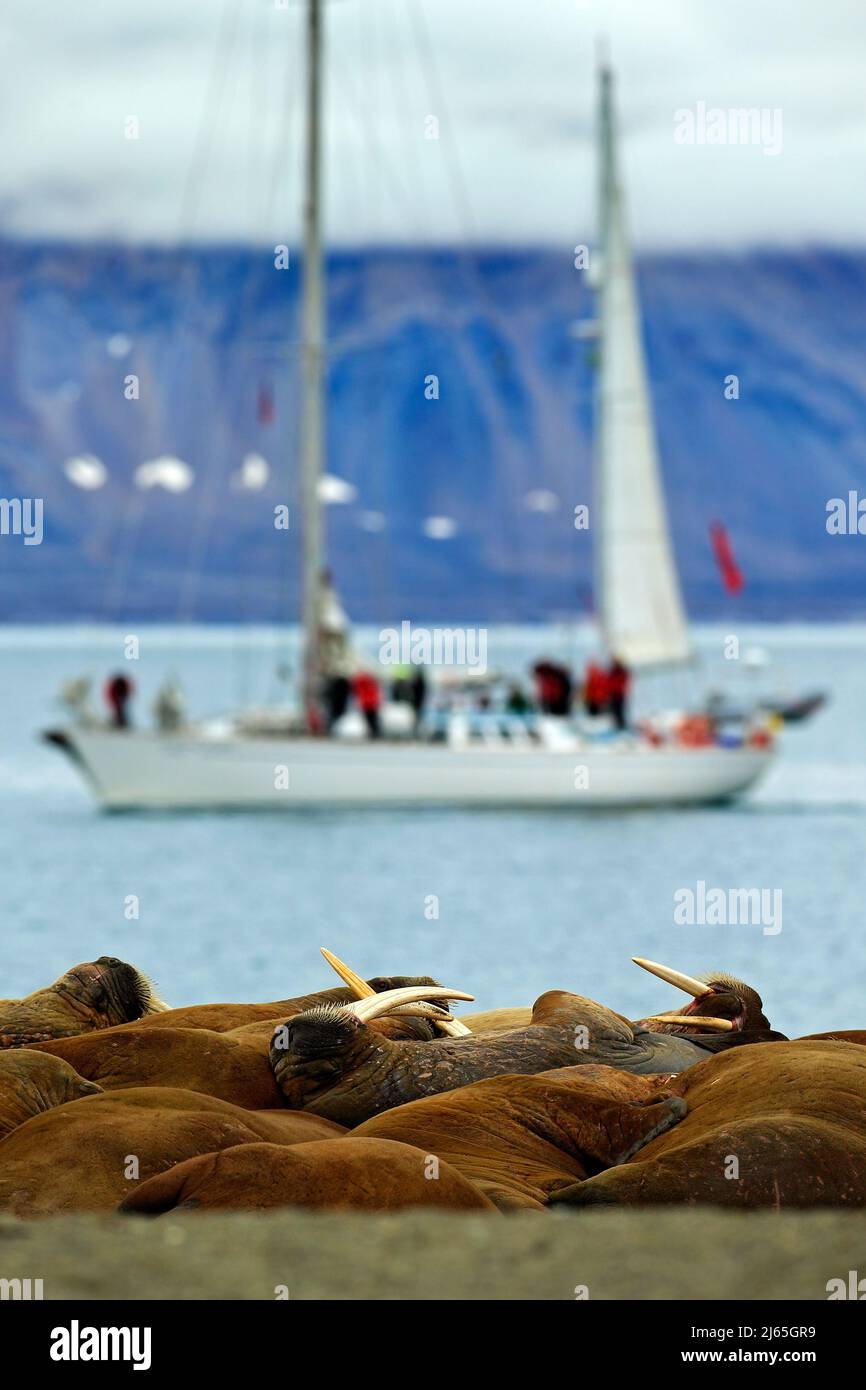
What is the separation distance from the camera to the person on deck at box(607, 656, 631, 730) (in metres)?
63.6

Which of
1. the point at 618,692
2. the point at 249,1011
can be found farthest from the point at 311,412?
the point at 249,1011

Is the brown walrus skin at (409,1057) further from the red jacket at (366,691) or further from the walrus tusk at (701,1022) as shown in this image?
the red jacket at (366,691)

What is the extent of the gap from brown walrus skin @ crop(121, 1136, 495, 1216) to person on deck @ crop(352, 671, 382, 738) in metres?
53.9

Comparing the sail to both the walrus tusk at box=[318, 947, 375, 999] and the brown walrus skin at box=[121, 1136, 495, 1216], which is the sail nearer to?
the walrus tusk at box=[318, 947, 375, 999]

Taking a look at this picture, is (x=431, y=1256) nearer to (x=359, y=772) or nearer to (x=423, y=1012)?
(x=423, y=1012)

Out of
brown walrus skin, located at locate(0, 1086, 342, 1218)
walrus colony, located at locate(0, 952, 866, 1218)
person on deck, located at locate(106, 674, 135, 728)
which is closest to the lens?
walrus colony, located at locate(0, 952, 866, 1218)

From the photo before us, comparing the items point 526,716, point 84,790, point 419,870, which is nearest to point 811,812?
point 526,716

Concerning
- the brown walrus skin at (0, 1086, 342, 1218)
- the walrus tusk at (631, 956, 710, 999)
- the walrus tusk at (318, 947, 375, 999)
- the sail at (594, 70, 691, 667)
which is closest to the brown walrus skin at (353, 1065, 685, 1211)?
the brown walrus skin at (0, 1086, 342, 1218)

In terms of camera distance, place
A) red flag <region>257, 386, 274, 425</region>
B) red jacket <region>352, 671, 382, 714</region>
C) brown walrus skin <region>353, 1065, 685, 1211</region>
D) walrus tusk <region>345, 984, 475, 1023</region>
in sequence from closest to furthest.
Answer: brown walrus skin <region>353, 1065, 685, 1211</region>
walrus tusk <region>345, 984, 475, 1023</region>
red jacket <region>352, 671, 382, 714</region>
red flag <region>257, 386, 274, 425</region>

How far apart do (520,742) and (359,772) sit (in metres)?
5.10

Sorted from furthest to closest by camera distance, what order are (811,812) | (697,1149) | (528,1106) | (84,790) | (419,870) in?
(84,790) → (811,812) → (419,870) → (528,1106) → (697,1149)

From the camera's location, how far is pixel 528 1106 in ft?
26.7
